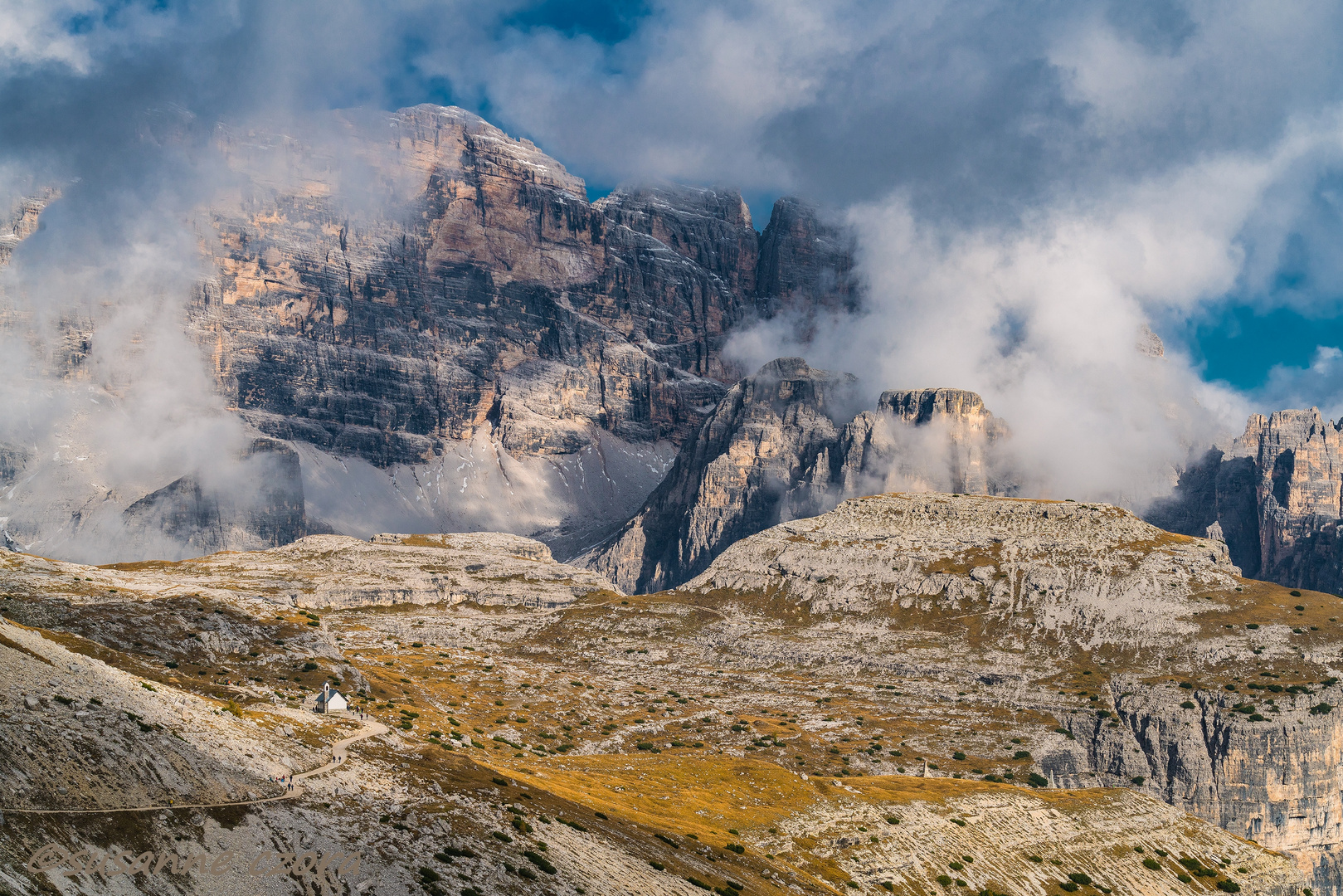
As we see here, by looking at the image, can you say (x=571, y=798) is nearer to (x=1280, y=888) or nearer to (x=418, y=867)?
(x=418, y=867)

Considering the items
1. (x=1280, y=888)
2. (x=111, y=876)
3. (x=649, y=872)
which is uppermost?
(x=111, y=876)

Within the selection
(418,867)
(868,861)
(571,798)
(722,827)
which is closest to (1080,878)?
(868,861)

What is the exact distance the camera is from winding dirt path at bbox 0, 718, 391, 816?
6278cm

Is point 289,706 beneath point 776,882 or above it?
above

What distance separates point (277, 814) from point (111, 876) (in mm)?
13310

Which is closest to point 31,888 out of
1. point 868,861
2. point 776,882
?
point 776,882

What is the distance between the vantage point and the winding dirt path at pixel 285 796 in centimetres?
6278

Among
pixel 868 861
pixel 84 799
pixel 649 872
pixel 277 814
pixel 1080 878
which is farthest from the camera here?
pixel 1080 878

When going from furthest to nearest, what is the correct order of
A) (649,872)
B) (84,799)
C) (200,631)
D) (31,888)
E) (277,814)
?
(200,631)
(649,872)
(277,814)
(84,799)
(31,888)

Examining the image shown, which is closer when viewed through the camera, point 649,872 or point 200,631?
point 649,872

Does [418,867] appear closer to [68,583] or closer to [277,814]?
[277,814]

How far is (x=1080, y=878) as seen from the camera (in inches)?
4904

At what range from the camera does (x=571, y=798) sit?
105 meters

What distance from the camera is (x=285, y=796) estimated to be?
75.1 metres
